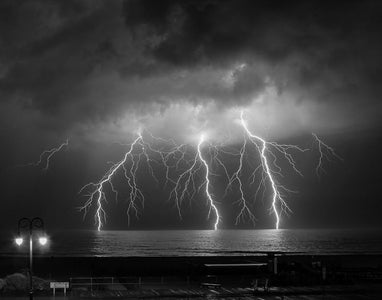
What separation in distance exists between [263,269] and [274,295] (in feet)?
45.2

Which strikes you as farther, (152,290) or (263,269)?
(263,269)

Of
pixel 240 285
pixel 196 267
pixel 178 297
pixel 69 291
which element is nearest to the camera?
pixel 178 297

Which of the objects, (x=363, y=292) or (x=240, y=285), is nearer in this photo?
(x=363, y=292)

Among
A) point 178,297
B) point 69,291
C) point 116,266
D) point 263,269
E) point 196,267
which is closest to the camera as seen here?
point 178,297

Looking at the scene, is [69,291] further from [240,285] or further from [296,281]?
[296,281]

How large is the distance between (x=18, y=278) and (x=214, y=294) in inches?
377

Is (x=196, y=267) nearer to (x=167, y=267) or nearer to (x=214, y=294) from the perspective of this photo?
(x=167, y=267)

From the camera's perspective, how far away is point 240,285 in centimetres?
2825

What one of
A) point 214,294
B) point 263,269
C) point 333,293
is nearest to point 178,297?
point 214,294

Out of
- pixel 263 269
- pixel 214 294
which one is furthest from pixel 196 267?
pixel 214 294

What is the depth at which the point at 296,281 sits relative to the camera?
93.9ft

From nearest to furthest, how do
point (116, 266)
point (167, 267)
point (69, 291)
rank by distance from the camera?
point (69, 291), point (167, 267), point (116, 266)

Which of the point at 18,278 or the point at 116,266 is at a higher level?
the point at 18,278

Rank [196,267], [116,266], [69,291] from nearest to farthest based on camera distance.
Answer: [69,291], [196,267], [116,266]
